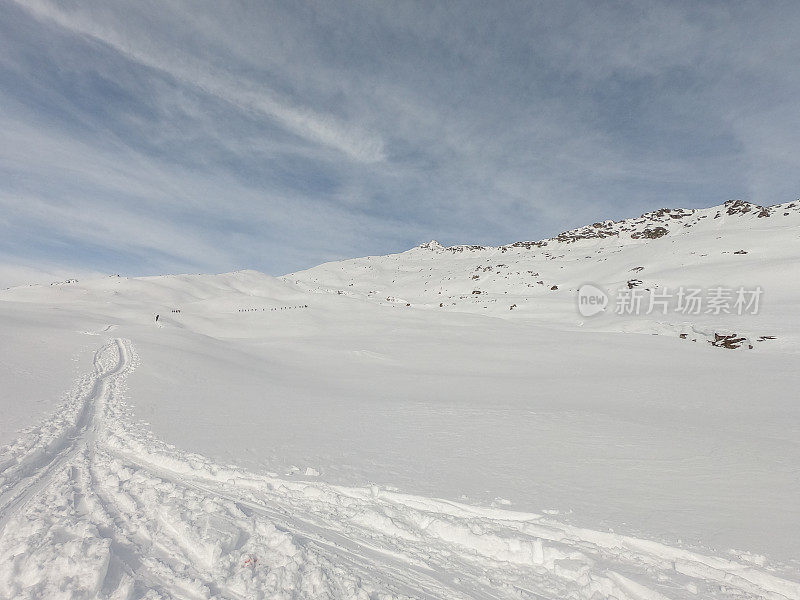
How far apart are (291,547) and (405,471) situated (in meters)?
2.58

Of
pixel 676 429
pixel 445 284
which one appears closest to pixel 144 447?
pixel 676 429

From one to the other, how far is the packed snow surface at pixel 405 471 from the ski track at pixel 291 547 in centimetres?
2

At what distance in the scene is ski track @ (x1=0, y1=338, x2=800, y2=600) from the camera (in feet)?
9.87

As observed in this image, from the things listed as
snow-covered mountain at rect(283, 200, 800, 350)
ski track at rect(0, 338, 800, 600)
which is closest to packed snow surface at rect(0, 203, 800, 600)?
ski track at rect(0, 338, 800, 600)

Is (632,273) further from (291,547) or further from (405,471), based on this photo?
(291,547)

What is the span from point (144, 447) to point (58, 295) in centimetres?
5457

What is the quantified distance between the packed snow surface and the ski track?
0.02 metres

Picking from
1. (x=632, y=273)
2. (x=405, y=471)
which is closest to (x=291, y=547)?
(x=405, y=471)

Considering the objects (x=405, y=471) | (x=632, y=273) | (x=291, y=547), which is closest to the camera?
(x=291, y=547)

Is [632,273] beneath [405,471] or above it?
above

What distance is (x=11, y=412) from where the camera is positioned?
7059mm

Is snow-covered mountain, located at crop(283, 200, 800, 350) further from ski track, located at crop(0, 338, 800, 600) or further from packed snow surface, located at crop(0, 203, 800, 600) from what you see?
ski track, located at crop(0, 338, 800, 600)

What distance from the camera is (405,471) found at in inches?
228

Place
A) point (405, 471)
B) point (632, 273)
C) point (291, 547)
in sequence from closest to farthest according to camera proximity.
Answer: point (291, 547)
point (405, 471)
point (632, 273)
